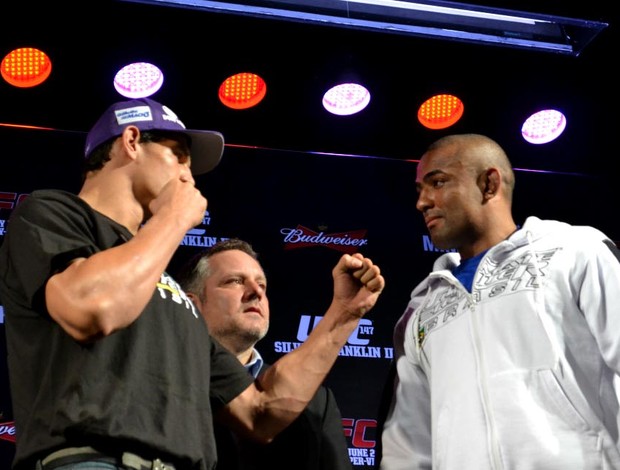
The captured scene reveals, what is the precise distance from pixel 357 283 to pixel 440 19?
1.37 metres

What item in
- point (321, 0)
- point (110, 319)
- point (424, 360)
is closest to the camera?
point (110, 319)

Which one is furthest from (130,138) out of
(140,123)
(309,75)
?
(309,75)

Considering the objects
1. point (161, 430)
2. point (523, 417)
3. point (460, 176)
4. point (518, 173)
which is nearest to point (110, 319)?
point (161, 430)

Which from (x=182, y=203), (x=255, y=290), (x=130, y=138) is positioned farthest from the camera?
(x=255, y=290)

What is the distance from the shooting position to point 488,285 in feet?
10.0

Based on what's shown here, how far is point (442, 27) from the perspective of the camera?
3.87m

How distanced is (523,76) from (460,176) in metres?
0.98

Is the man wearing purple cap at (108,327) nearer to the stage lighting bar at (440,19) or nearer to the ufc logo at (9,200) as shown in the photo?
the stage lighting bar at (440,19)

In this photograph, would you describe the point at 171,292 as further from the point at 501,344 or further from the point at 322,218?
the point at 322,218

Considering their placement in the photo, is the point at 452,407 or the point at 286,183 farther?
the point at 286,183

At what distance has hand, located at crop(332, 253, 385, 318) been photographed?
2900 millimetres

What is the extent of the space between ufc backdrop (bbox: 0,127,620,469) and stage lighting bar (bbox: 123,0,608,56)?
72cm

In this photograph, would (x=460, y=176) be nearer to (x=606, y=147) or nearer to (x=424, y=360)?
(x=424, y=360)

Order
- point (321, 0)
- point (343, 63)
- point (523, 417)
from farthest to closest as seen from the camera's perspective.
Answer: point (343, 63) < point (321, 0) < point (523, 417)
